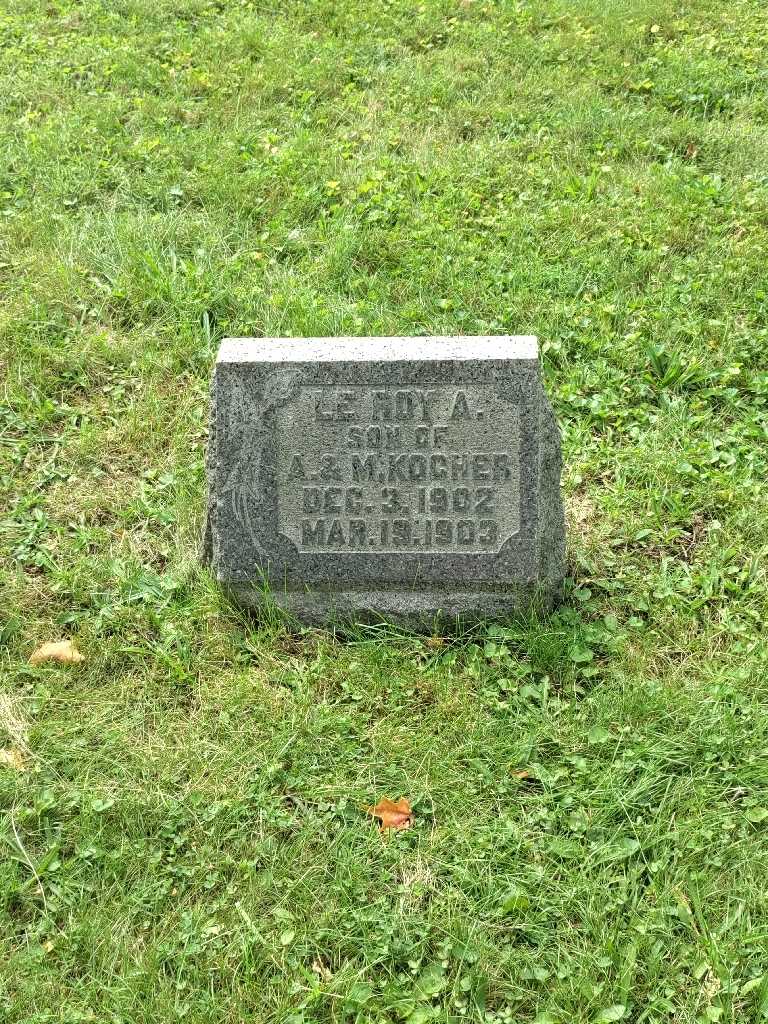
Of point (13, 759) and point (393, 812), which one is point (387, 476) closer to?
point (393, 812)

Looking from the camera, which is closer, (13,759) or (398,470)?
(13,759)

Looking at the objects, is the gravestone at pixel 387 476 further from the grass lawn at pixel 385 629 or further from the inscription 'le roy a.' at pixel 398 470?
the grass lawn at pixel 385 629

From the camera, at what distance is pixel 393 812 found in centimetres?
286

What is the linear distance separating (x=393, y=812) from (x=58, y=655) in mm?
1241

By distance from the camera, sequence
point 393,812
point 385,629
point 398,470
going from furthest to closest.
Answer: point 385,629
point 398,470
point 393,812

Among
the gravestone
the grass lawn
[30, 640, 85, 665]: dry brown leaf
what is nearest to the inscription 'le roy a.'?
the gravestone

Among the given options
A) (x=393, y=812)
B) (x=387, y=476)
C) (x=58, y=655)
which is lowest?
(x=393, y=812)

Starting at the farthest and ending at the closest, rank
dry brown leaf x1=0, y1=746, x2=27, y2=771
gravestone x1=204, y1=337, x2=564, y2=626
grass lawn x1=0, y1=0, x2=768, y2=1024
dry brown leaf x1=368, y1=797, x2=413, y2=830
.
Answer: gravestone x1=204, y1=337, x2=564, y2=626
dry brown leaf x1=0, y1=746, x2=27, y2=771
dry brown leaf x1=368, y1=797, x2=413, y2=830
grass lawn x1=0, y1=0, x2=768, y2=1024

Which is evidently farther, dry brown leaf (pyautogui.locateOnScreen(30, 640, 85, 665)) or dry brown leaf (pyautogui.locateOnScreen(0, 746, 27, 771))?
dry brown leaf (pyautogui.locateOnScreen(30, 640, 85, 665))

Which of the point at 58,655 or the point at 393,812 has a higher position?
the point at 58,655

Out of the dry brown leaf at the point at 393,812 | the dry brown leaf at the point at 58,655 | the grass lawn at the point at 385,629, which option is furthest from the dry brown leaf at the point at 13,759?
the dry brown leaf at the point at 393,812

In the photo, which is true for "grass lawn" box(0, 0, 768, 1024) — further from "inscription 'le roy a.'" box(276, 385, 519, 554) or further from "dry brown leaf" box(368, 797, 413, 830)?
"inscription 'le roy a.'" box(276, 385, 519, 554)

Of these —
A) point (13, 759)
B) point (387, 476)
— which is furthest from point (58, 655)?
point (387, 476)

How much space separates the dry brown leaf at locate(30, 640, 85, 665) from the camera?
132 inches
